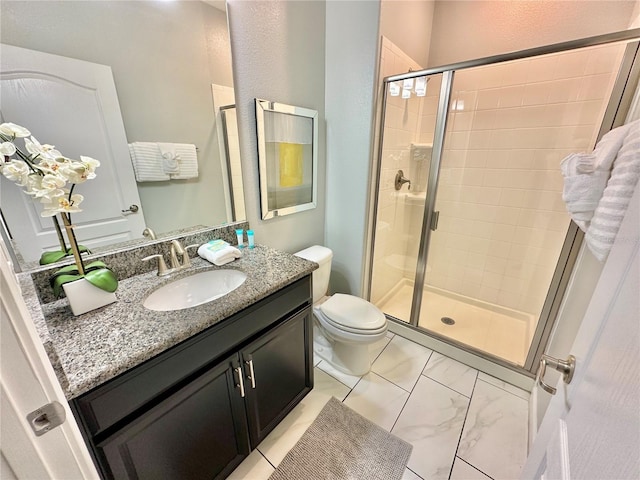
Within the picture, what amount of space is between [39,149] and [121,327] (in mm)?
587

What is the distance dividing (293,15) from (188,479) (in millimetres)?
2183

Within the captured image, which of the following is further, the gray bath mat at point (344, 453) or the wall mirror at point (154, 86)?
the gray bath mat at point (344, 453)

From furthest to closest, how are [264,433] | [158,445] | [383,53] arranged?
[383,53]
[264,433]
[158,445]

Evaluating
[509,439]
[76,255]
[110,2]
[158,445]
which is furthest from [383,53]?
[509,439]

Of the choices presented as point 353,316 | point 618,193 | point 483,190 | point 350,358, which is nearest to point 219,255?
point 353,316

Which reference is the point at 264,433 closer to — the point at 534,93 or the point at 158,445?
the point at 158,445

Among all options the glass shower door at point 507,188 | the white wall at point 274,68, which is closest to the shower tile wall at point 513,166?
the glass shower door at point 507,188

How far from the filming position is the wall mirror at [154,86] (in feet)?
2.78

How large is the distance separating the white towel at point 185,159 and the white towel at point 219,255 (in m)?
0.35

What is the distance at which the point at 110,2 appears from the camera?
36.9 inches

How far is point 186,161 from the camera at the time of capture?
1.24 m

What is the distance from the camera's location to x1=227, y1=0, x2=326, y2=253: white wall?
1292 millimetres

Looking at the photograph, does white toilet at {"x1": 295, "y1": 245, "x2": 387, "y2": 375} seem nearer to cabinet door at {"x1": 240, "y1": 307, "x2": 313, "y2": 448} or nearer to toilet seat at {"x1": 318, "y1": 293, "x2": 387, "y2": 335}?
toilet seat at {"x1": 318, "y1": 293, "x2": 387, "y2": 335}

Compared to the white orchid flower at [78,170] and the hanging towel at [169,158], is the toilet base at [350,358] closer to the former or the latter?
the hanging towel at [169,158]
